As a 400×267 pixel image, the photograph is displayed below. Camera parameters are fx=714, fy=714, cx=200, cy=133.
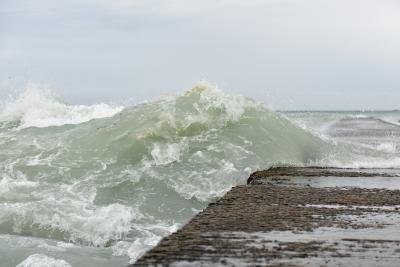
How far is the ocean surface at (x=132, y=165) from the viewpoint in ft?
32.8

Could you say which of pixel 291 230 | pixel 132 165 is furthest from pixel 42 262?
pixel 132 165

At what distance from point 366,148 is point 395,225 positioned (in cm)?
1411

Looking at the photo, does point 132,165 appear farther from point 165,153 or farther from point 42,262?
point 42,262

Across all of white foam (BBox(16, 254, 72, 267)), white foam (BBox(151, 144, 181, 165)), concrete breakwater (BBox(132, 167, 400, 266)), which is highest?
concrete breakwater (BBox(132, 167, 400, 266))

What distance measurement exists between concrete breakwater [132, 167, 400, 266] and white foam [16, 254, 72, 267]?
1.91 m

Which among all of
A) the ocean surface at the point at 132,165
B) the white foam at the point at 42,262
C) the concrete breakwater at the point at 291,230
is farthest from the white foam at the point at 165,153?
the white foam at the point at 42,262

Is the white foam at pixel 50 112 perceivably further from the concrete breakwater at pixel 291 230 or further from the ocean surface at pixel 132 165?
the concrete breakwater at pixel 291 230

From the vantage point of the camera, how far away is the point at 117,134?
18406mm

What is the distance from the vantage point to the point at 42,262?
8.27 metres

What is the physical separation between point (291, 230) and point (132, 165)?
9.40 metres

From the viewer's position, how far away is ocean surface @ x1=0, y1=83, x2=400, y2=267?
32.8ft

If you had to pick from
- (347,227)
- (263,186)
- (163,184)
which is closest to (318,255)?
(347,227)

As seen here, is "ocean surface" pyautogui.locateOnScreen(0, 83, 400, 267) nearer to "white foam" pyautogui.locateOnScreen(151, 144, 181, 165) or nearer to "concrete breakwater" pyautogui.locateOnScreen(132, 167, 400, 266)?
"white foam" pyautogui.locateOnScreen(151, 144, 181, 165)

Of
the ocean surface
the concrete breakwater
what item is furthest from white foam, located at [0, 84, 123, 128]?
the concrete breakwater
